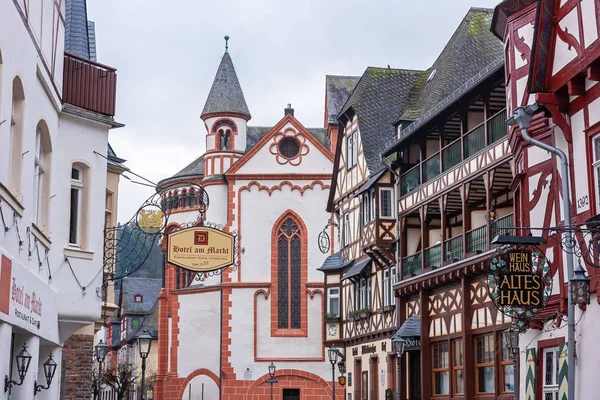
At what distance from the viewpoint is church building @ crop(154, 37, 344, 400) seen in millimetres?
53781

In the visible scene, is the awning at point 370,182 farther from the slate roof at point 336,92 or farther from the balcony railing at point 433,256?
the slate roof at point 336,92

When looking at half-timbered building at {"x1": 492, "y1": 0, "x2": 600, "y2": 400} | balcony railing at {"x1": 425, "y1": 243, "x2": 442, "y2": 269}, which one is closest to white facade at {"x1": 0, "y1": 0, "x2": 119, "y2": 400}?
half-timbered building at {"x1": 492, "y1": 0, "x2": 600, "y2": 400}

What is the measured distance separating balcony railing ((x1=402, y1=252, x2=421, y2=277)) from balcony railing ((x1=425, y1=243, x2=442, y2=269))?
827 mm

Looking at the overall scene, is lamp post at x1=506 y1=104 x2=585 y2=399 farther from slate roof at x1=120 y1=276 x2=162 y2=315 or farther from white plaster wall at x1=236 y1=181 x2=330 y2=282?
slate roof at x1=120 y1=276 x2=162 y2=315

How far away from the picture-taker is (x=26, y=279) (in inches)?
668

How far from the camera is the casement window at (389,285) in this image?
122ft

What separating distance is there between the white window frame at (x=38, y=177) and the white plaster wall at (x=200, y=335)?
36032 mm

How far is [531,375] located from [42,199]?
9.39 metres

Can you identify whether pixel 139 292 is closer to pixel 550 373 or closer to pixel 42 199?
pixel 42 199

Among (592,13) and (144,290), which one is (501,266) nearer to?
(592,13)

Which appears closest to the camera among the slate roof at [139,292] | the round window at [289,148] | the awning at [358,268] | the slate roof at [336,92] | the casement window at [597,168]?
the casement window at [597,168]

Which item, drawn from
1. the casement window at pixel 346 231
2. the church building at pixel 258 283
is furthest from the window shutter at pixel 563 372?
the church building at pixel 258 283

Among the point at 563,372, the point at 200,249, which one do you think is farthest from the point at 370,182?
the point at 563,372

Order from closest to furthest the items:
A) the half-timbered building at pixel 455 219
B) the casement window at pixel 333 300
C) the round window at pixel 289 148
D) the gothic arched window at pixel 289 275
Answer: the half-timbered building at pixel 455 219, the casement window at pixel 333 300, the gothic arched window at pixel 289 275, the round window at pixel 289 148
